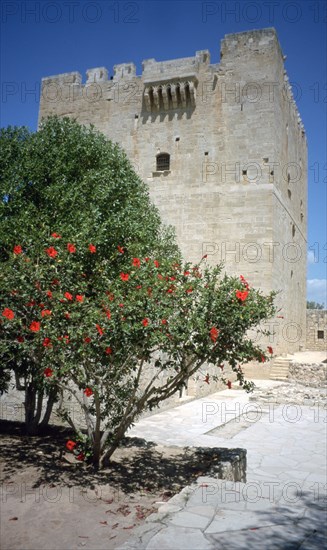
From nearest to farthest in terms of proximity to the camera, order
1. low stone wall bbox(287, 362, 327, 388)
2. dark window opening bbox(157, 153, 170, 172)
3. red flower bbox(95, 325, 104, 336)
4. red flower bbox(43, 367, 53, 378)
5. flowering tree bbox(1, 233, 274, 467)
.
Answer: red flower bbox(95, 325, 104, 336), flowering tree bbox(1, 233, 274, 467), red flower bbox(43, 367, 53, 378), low stone wall bbox(287, 362, 327, 388), dark window opening bbox(157, 153, 170, 172)

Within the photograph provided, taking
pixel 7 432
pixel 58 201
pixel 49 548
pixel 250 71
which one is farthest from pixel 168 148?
pixel 49 548

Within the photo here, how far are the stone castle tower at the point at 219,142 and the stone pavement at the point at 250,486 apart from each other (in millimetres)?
8047

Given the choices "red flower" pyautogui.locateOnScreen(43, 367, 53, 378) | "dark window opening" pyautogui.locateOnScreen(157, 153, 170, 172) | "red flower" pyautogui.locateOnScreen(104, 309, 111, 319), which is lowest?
"red flower" pyautogui.locateOnScreen(43, 367, 53, 378)

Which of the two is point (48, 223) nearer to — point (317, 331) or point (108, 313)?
point (108, 313)

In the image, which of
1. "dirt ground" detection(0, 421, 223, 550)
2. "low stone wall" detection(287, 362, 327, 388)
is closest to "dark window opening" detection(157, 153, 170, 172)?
"low stone wall" detection(287, 362, 327, 388)

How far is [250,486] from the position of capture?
490 cm

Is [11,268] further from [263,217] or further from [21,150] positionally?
[263,217]

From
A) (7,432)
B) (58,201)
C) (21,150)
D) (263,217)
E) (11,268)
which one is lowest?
(7,432)

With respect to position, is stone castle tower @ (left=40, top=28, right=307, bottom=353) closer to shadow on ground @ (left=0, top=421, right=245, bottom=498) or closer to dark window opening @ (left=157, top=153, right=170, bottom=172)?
dark window opening @ (left=157, top=153, right=170, bottom=172)

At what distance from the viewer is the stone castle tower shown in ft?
65.1

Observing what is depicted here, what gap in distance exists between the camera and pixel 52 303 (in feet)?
16.6

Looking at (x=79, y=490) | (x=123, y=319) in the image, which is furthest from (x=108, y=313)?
(x=79, y=490)

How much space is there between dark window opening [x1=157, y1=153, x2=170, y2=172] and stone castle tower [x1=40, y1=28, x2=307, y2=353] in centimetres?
5

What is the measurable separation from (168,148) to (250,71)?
16.6 ft
